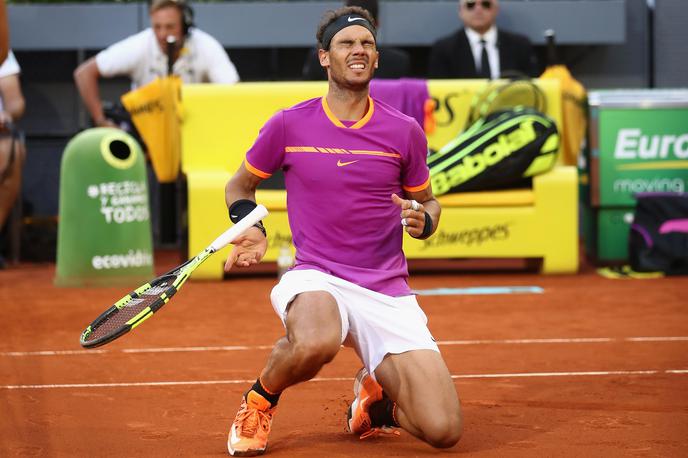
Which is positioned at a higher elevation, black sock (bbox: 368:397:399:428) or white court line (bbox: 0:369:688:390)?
black sock (bbox: 368:397:399:428)

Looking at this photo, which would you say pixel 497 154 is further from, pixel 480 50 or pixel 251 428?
pixel 251 428

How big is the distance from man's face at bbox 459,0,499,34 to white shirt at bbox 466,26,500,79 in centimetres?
5

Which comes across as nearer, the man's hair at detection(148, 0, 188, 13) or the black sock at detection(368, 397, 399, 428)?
the black sock at detection(368, 397, 399, 428)

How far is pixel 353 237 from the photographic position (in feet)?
14.8

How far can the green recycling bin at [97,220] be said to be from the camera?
9289 mm

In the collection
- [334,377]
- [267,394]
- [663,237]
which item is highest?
[267,394]

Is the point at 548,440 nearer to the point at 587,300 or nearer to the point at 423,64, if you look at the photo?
the point at 587,300

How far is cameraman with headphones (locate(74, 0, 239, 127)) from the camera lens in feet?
34.8

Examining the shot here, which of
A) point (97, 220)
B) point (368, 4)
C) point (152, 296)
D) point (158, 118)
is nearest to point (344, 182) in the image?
point (152, 296)

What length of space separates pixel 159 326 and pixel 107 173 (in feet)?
7.55

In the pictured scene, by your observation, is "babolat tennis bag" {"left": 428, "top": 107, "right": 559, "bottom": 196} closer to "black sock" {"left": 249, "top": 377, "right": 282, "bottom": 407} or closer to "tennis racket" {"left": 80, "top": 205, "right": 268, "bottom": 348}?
"tennis racket" {"left": 80, "top": 205, "right": 268, "bottom": 348}

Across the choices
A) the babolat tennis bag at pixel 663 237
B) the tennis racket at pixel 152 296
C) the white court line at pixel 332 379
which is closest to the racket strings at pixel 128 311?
the tennis racket at pixel 152 296

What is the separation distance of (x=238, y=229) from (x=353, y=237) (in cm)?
44

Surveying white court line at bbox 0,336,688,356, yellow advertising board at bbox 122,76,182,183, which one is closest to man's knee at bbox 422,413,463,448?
white court line at bbox 0,336,688,356
